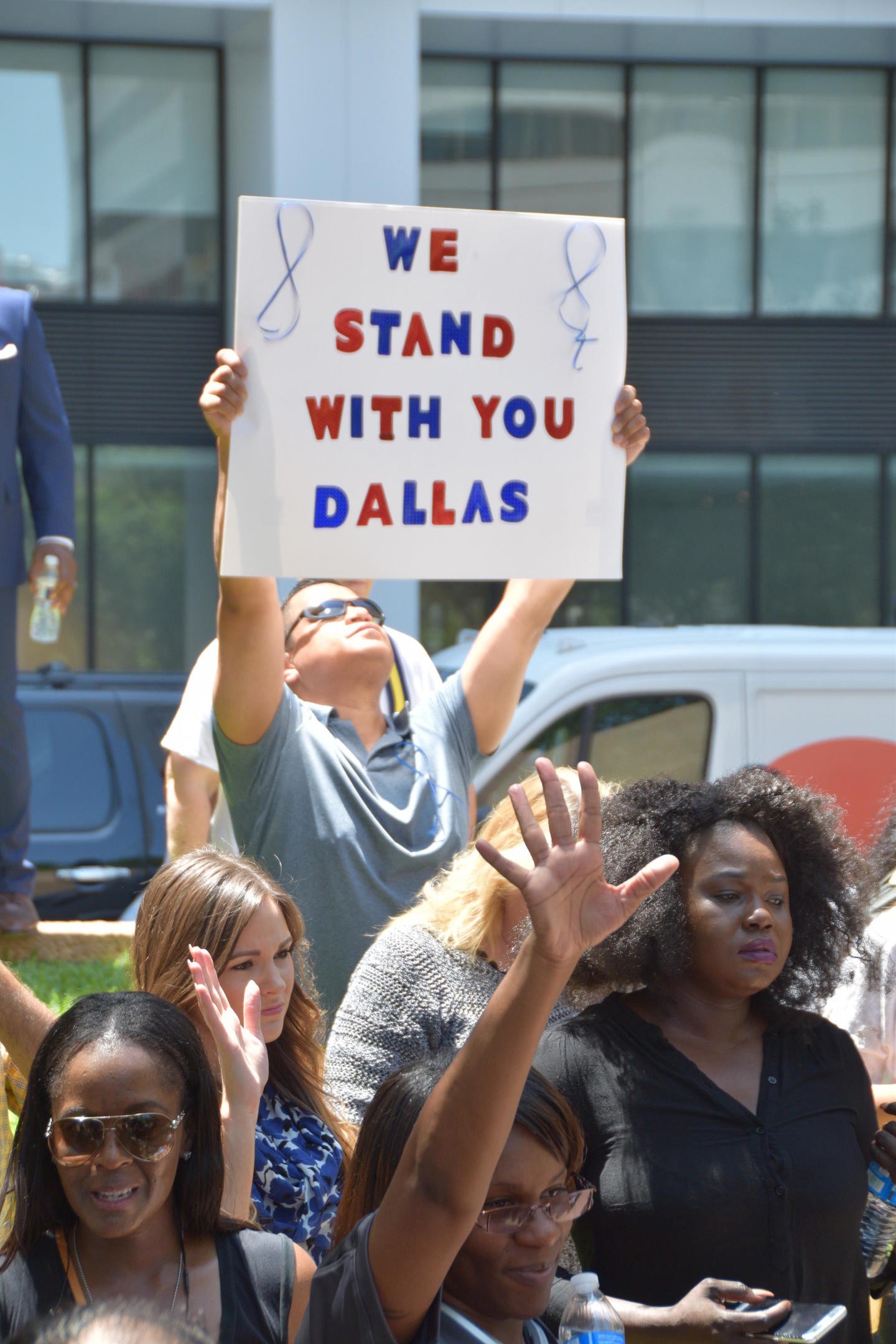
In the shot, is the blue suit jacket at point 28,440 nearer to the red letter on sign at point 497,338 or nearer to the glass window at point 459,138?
the red letter on sign at point 497,338

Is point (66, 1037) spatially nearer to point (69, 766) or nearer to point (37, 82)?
point (69, 766)

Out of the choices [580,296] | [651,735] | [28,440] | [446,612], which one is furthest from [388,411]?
[446,612]

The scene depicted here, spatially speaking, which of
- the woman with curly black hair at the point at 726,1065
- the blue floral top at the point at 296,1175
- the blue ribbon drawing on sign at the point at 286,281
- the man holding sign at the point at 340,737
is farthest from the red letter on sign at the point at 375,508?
the blue floral top at the point at 296,1175

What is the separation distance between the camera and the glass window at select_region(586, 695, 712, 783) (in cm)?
567

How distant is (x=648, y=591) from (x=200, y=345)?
4524 millimetres

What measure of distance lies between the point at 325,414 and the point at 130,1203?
1.59 metres

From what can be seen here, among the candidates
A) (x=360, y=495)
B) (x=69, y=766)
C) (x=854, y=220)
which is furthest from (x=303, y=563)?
(x=854, y=220)

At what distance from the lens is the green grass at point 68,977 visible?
13.8ft

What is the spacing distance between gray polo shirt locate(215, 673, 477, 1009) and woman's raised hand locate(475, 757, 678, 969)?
4.76 ft

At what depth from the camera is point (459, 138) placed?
13.2 metres

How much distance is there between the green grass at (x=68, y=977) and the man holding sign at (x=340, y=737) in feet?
3.67

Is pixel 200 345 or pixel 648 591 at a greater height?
pixel 200 345

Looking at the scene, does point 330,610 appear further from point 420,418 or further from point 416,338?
point 416,338

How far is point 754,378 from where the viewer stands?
1366 cm
